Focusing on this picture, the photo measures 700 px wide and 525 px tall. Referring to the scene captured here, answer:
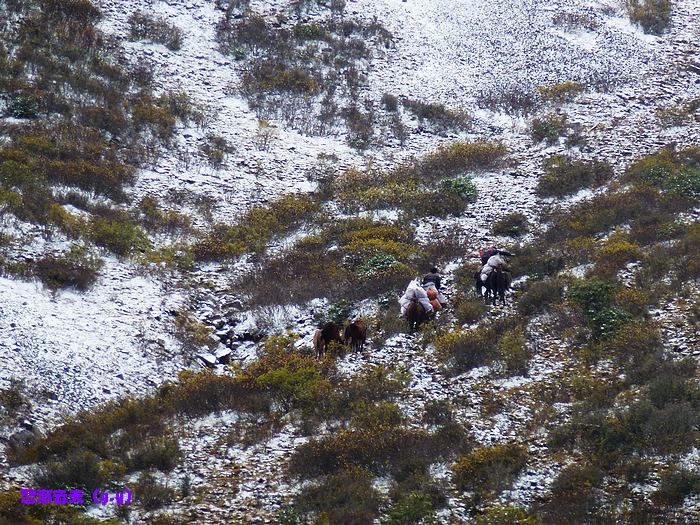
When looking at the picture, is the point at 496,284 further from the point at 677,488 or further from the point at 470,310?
the point at 677,488

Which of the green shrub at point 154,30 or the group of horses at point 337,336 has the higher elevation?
the green shrub at point 154,30

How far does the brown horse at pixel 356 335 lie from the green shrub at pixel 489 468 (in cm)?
515

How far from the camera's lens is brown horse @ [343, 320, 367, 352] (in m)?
20.9

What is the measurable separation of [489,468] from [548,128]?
19478mm

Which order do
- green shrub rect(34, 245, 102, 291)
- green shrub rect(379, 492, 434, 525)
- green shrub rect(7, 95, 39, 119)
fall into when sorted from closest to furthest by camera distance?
green shrub rect(379, 492, 434, 525)
green shrub rect(34, 245, 102, 291)
green shrub rect(7, 95, 39, 119)

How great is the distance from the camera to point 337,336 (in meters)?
21.0

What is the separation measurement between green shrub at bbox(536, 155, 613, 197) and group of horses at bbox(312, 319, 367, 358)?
34.7 ft

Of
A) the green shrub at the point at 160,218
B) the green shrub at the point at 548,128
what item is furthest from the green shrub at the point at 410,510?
the green shrub at the point at 548,128

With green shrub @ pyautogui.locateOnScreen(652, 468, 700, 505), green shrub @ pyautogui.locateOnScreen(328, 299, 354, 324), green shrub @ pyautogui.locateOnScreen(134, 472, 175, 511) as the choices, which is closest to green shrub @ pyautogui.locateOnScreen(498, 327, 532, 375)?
green shrub @ pyautogui.locateOnScreen(328, 299, 354, 324)

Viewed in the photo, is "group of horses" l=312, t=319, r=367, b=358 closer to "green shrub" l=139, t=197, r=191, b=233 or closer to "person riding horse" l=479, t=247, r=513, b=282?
"person riding horse" l=479, t=247, r=513, b=282

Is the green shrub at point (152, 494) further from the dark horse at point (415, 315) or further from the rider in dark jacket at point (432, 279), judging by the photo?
the rider in dark jacket at point (432, 279)

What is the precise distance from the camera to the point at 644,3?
134 ft

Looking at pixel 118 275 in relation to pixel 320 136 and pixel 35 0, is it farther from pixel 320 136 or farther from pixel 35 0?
pixel 35 0

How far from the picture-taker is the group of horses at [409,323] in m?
20.9
